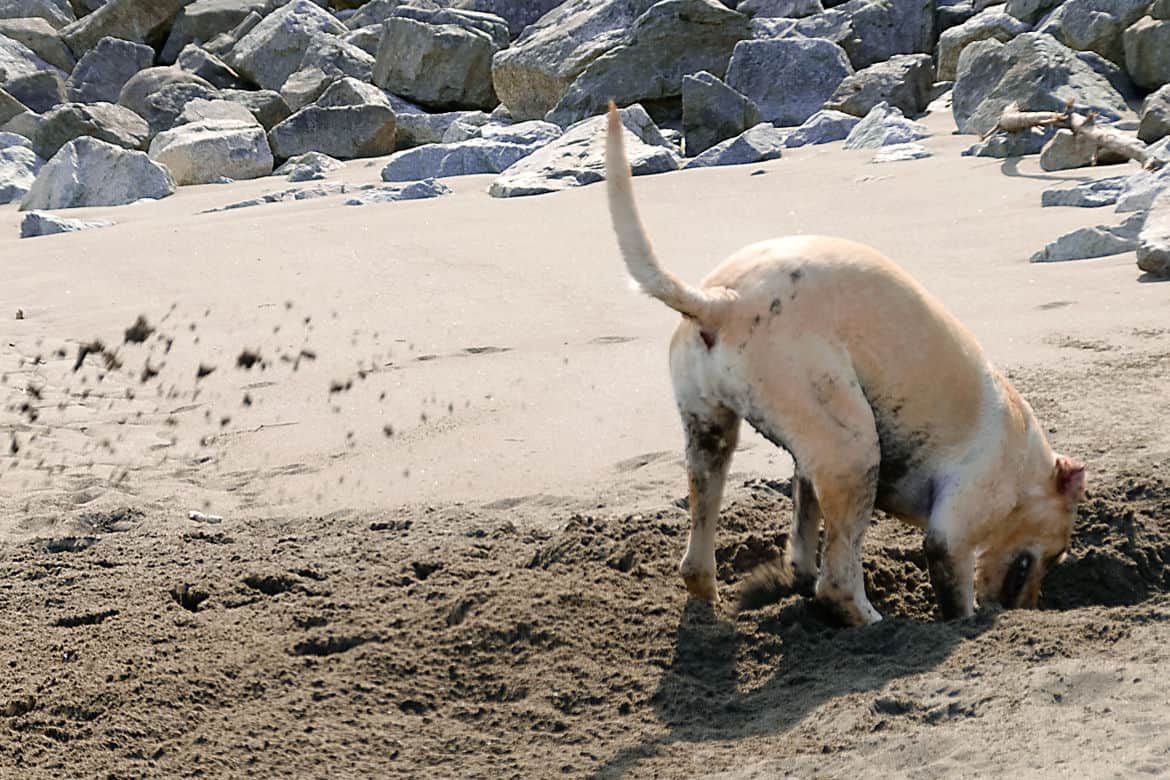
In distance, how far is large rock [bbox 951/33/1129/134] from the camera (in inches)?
485

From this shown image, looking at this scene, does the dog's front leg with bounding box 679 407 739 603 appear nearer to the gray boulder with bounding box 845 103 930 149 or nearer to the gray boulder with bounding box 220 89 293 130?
the gray boulder with bounding box 845 103 930 149

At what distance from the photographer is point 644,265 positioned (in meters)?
3.86

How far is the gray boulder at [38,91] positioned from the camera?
21172mm

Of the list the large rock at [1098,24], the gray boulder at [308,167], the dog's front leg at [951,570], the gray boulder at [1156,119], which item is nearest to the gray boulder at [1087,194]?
the gray boulder at [1156,119]

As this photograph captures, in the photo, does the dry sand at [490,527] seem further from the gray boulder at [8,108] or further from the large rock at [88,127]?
the gray boulder at [8,108]

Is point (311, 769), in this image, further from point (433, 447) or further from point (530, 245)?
point (530, 245)

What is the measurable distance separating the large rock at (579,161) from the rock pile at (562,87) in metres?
0.03

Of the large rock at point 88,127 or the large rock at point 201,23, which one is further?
the large rock at point 201,23

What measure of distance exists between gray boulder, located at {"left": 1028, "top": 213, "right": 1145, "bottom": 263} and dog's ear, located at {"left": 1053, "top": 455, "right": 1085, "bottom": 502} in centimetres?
392

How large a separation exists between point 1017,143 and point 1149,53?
3515 millimetres

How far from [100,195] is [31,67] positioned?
10.4 m

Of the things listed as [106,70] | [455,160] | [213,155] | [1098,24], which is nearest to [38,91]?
[106,70]

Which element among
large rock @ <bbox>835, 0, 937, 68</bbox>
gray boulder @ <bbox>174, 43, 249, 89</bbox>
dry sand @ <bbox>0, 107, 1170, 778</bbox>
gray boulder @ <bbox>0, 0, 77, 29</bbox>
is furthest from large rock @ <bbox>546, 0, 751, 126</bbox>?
gray boulder @ <bbox>0, 0, 77, 29</bbox>

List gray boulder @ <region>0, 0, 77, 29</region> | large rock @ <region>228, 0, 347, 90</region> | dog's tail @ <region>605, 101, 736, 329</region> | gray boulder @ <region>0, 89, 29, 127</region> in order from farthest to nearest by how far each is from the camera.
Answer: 1. gray boulder @ <region>0, 0, 77, 29</region>
2. large rock @ <region>228, 0, 347, 90</region>
3. gray boulder @ <region>0, 89, 29, 127</region>
4. dog's tail @ <region>605, 101, 736, 329</region>
